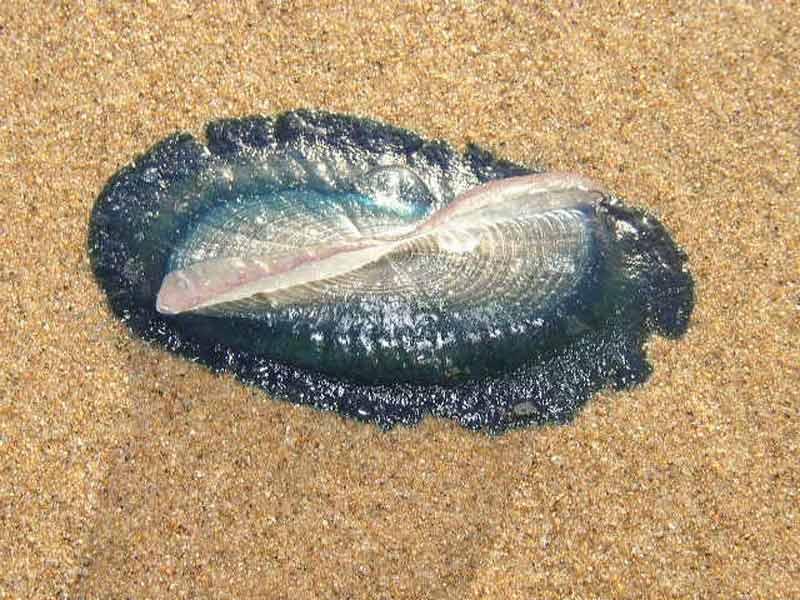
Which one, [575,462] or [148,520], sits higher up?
[575,462]

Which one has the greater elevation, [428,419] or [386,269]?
[386,269]

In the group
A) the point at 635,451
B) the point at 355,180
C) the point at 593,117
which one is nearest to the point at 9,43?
the point at 355,180

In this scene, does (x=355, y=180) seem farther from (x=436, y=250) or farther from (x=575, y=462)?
(x=575, y=462)

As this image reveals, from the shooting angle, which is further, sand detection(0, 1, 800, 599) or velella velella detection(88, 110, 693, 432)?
velella velella detection(88, 110, 693, 432)

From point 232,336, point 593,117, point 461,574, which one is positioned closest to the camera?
point 461,574

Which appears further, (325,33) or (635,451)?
(325,33)
